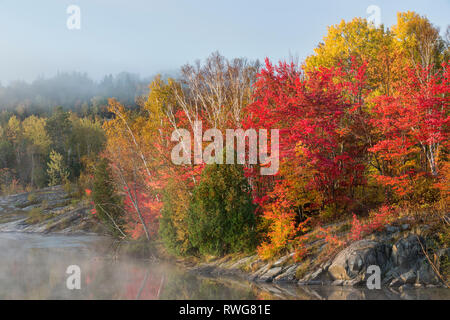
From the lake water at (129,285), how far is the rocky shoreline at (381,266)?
1.64 ft

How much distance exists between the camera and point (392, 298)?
38.8ft

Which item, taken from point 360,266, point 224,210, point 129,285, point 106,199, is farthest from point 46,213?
point 360,266

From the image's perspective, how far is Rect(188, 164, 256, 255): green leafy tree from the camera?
1697cm

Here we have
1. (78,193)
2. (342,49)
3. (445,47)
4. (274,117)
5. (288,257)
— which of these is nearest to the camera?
(288,257)

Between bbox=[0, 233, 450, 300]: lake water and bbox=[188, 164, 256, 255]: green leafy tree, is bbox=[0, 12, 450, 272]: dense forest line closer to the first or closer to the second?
bbox=[188, 164, 256, 255]: green leafy tree

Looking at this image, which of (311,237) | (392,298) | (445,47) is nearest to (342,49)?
(445,47)

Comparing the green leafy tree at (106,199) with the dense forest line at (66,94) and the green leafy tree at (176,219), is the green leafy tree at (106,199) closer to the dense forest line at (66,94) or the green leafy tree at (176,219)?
the green leafy tree at (176,219)

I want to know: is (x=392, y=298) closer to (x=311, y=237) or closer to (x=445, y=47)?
(x=311, y=237)

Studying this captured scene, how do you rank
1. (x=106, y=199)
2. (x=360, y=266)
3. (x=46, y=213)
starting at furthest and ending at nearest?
(x=46, y=213) < (x=106, y=199) < (x=360, y=266)

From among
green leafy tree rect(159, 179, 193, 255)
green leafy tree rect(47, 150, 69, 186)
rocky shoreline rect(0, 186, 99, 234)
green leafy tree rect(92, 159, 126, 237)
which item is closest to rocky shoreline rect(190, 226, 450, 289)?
green leafy tree rect(159, 179, 193, 255)

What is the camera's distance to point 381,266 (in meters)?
13.5

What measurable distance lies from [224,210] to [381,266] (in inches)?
261

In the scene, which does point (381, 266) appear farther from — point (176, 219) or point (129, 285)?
point (176, 219)

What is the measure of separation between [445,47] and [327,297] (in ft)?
86.4
